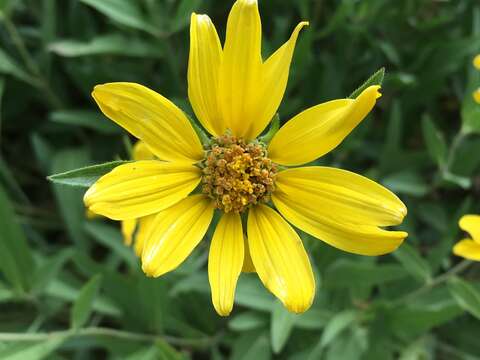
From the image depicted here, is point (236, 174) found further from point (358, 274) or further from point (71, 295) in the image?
point (71, 295)

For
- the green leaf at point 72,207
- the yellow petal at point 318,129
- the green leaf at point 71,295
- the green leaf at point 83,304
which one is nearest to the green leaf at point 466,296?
the yellow petal at point 318,129

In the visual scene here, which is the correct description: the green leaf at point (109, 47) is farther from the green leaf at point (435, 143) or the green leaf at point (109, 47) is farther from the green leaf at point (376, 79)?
the green leaf at point (376, 79)

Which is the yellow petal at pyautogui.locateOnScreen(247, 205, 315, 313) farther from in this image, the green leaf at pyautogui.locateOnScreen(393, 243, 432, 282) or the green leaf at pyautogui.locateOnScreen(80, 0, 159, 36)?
the green leaf at pyautogui.locateOnScreen(80, 0, 159, 36)

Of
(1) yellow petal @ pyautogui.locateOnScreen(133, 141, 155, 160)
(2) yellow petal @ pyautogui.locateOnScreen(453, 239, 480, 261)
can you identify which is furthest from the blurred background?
(1) yellow petal @ pyautogui.locateOnScreen(133, 141, 155, 160)

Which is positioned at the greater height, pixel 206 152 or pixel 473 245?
pixel 206 152

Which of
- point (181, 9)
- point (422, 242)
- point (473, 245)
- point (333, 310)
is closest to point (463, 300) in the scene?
point (473, 245)

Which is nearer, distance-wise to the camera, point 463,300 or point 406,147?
point 463,300

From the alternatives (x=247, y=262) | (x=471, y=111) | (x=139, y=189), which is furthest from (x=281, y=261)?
(x=471, y=111)

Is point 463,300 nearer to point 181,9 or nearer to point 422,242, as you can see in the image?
point 422,242
